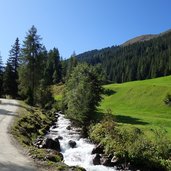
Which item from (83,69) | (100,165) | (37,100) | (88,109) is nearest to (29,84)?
(37,100)

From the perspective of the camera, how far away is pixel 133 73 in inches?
6531

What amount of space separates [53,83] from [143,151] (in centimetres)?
11123

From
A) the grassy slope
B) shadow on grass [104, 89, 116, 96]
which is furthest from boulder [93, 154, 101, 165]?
shadow on grass [104, 89, 116, 96]

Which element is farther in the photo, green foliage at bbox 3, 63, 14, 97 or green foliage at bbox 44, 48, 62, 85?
green foliage at bbox 44, 48, 62, 85

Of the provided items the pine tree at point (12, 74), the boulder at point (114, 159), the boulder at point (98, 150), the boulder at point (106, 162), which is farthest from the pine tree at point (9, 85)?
the boulder at point (114, 159)

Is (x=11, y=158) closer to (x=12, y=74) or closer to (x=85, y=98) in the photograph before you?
(x=85, y=98)

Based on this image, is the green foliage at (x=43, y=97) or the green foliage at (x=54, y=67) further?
the green foliage at (x=54, y=67)

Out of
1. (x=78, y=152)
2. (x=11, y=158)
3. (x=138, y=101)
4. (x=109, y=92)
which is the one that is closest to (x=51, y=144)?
(x=78, y=152)

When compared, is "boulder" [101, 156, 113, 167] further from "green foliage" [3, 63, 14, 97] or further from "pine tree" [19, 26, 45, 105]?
"green foliage" [3, 63, 14, 97]

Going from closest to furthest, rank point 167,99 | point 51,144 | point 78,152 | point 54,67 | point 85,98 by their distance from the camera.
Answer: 1. point 51,144
2. point 78,152
3. point 85,98
4. point 167,99
5. point 54,67

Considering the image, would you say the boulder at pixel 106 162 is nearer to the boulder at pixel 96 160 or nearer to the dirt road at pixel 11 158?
the boulder at pixel 96 160

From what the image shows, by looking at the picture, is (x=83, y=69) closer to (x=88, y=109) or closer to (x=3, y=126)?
(x=88, y=109)

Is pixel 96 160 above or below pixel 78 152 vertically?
below

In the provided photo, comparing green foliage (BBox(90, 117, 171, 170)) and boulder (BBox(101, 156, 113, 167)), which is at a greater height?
green foliage (BBox(90, 117, 171, 170))
